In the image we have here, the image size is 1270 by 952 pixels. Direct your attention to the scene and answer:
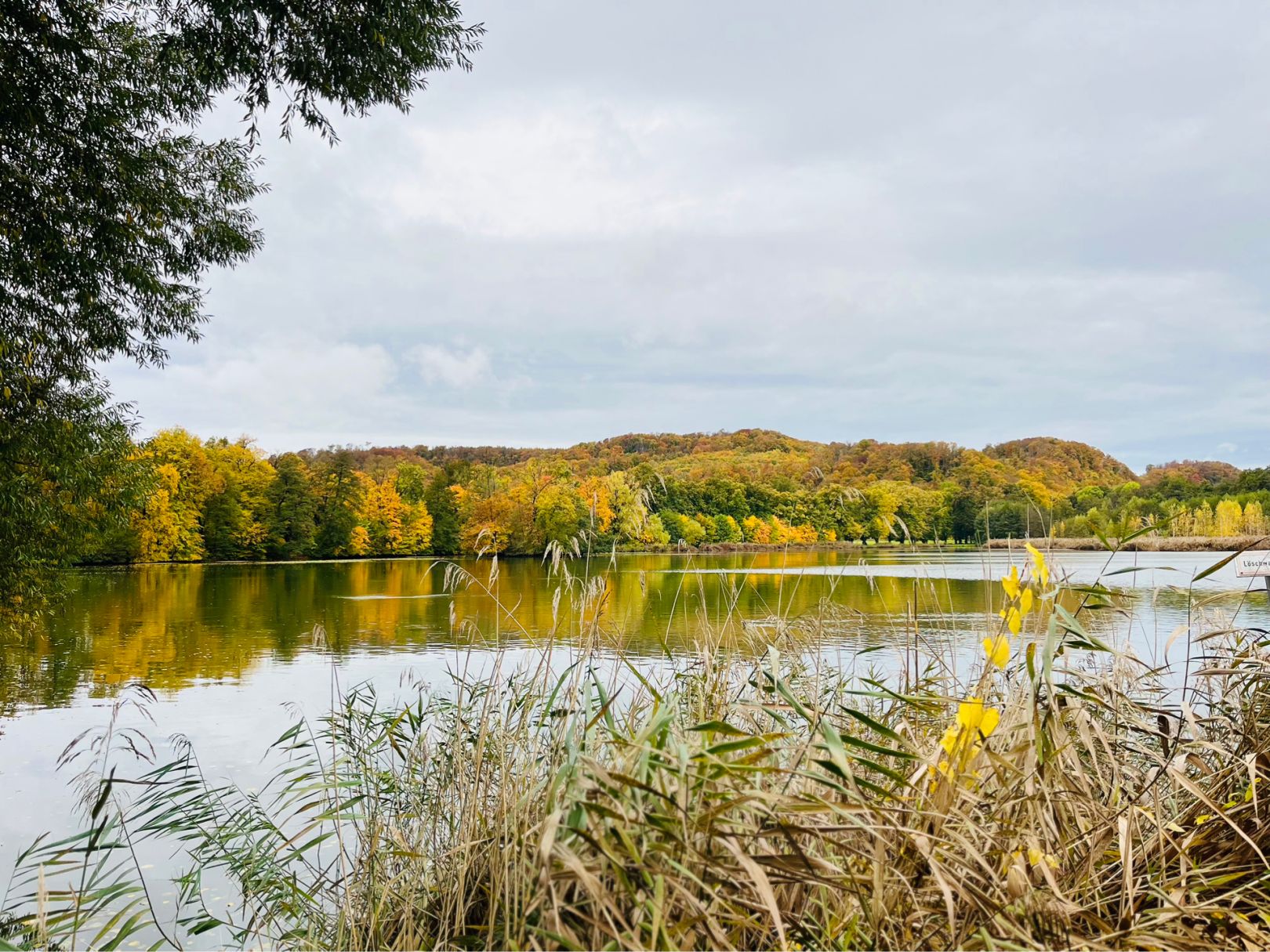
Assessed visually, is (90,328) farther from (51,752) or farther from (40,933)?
(40,933)

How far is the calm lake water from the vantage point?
3.26 metres

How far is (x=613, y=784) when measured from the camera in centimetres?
134

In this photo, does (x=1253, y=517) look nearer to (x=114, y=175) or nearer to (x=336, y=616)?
(x=114, y=175)

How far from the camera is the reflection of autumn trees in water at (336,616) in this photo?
21.9ft

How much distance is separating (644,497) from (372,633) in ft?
39.6

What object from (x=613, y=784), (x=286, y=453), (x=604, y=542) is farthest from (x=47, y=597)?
(x=286, y=453)

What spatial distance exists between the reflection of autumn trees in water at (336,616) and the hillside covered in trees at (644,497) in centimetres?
42

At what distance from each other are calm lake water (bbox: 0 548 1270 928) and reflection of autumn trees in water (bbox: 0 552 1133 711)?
0.22ft

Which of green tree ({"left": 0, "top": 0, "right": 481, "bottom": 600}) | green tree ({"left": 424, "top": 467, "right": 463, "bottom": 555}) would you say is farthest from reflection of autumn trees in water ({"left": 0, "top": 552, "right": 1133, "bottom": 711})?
green tree ({"left": 424, "top": 467, "right": 463, "bottom": 555})

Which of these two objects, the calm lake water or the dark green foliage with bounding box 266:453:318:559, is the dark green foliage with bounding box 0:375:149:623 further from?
the dark green foliage with bounding box 266:453:318:559

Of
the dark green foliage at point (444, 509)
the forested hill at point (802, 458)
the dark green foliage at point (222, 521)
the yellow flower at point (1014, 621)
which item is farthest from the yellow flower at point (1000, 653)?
the dark green foliage at point (444, 509)

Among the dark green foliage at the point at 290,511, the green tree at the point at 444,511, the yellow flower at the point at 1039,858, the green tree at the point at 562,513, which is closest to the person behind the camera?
the yellow flower at the point at 1039,858

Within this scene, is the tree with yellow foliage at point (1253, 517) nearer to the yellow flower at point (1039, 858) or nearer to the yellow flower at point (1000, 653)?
the yellow flower at point (1000, 653)

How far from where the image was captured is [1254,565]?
11.2ft
